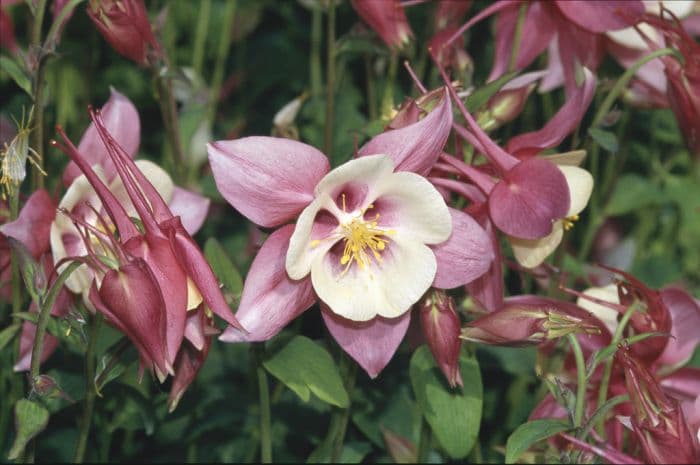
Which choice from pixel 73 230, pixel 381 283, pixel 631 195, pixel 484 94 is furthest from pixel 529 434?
pixel 631 195

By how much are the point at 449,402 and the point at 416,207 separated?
0.19 m

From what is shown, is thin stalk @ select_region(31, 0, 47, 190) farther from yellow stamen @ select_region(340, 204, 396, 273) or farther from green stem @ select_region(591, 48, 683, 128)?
green stem @ select_region(591, 48, 683, 128)

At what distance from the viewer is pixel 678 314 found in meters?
0.96

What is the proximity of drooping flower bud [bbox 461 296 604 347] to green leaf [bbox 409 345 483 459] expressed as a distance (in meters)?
0.08

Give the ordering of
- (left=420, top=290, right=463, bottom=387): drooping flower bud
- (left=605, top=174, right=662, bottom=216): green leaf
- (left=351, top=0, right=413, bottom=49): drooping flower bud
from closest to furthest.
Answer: (left=420, top=290, right=463, bottom=387): drooping flower bud, (left=351, top=0, right=413, bottom=49): drooping flower bud, (left=605, top=174, right=662, bottom=216): green leaf

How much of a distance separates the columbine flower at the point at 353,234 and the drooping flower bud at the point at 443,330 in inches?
0.7

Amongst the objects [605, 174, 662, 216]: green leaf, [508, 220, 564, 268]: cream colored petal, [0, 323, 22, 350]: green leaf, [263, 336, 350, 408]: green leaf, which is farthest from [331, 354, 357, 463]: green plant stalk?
[605, 174, 662, 216]: green leaf

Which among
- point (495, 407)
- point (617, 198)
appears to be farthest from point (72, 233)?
point (617, 198)

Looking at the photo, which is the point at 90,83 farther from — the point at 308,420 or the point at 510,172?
the point at 510,172

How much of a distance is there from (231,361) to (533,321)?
0.53m

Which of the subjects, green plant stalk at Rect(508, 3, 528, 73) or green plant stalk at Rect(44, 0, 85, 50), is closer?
green plant stalk at Rect(44, 0, 85, 50)

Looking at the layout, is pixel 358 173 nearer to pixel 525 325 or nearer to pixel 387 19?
pixel 525 325

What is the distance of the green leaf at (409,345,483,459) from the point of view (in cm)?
91

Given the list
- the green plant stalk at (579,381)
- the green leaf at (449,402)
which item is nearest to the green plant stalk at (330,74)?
the green leaf at (449,402)
